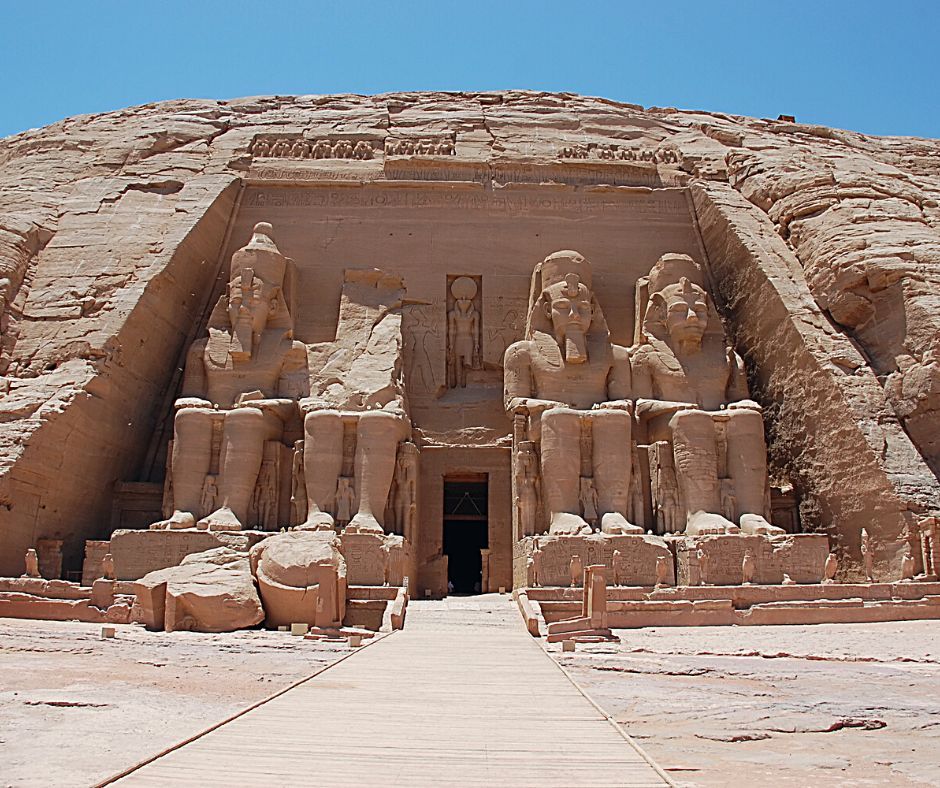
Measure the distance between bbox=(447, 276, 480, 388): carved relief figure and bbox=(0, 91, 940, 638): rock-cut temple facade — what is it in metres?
0.06

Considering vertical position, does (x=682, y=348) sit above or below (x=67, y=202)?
below

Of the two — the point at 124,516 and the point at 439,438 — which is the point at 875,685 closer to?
the point at 439,438

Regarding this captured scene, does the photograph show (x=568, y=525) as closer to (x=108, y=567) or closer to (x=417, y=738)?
(x=108, y=567)

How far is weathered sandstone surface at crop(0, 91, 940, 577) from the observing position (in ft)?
35.5

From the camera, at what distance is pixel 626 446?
38.1 feet

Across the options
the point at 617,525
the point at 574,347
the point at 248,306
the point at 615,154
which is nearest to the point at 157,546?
the point at 248,306

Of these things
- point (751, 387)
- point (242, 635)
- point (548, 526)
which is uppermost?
point (751, 387)

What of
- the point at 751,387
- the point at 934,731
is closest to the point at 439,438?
the point at 751,387

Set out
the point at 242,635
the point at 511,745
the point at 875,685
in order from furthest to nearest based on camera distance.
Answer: the point at 242,635
the point at 875,685
the point at 511,745

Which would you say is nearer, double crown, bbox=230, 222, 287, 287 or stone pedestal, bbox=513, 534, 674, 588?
stone pedestal, bbox=513, 534, 674, 588

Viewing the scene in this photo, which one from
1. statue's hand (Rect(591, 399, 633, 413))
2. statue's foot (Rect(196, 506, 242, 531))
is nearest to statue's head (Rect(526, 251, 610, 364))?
statue's hand (Rect(591, 399, 633, 413))

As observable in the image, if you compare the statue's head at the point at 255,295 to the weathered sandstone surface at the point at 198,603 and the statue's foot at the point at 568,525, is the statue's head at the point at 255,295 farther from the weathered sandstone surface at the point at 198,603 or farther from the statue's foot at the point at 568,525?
the statue's foot at the point at 568,525

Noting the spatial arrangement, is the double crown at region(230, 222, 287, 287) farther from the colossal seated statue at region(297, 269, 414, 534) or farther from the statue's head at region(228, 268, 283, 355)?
the colossal seated statue at region(297, 269, 414, 534)

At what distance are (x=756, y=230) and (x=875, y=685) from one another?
30.8ft
